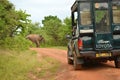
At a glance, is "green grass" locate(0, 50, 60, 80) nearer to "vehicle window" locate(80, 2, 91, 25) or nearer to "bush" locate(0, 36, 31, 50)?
"bush" locate(0, 36, 31, 50)

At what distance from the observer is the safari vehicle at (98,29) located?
1683 centimetres

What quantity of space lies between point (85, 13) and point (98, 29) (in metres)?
0.92

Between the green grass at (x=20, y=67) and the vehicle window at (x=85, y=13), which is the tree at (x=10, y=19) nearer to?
the green grass at (x=20, y=67)

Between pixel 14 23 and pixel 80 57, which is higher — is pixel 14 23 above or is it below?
above

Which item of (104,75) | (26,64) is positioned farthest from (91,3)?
(26,64)

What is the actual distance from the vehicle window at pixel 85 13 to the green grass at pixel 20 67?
2806mm

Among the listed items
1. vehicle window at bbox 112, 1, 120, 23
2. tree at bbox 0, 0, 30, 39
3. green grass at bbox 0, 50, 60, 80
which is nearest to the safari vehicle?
vehicle window at bbox 112, 1, 120, 23

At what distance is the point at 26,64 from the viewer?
802 inches

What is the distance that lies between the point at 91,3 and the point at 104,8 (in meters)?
0.61

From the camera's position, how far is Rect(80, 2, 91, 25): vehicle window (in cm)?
1700

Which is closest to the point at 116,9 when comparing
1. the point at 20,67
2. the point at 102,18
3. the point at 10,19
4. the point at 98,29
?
the point at 102,18

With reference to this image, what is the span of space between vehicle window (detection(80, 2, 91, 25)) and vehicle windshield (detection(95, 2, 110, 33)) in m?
0.35

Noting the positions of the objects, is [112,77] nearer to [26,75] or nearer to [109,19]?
[109,19]

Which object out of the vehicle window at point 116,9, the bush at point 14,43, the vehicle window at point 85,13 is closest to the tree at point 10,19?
the bush at point 14,43
